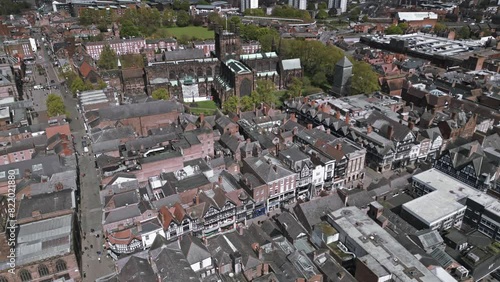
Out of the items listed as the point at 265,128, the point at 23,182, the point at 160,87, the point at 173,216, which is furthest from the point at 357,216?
the point at 160,87

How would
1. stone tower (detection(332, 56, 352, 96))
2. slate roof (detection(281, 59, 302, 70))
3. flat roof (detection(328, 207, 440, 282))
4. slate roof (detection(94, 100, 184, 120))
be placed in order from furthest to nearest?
slate roof (detection(281, 59, 302, 70)) → stone tower (detection(332, 56, 352, 96)) → slate roof (detection(94, 100, 184, 120)) → flat roof (detection(328, 207, 440, 282))

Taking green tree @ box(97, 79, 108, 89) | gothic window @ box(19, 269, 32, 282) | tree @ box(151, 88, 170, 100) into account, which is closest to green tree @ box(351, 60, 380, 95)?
tree @ box(151, 88, 170, 100)

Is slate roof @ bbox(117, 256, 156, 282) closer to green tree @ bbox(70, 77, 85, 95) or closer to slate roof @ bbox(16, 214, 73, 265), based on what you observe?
slate roof @ bbox(16, 214, 73, 265)

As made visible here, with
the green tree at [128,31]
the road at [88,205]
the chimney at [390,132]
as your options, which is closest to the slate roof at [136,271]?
the road at [88,205]

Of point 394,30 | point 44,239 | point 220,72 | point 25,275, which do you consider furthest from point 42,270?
point 394,30

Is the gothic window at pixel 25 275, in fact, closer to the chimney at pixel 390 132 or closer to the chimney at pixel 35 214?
the chimney at pixel 35 214

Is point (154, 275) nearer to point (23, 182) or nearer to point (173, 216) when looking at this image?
point (173, 216)
